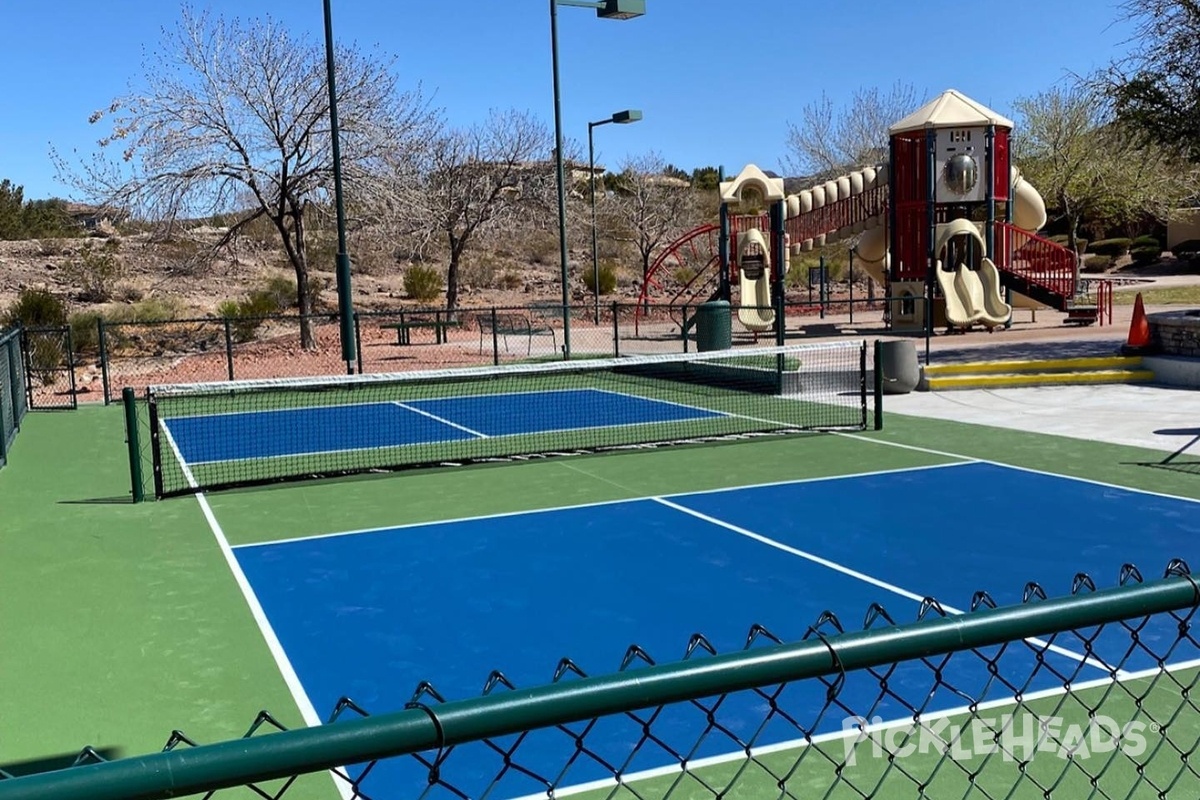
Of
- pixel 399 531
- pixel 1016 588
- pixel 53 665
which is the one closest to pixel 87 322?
pixel 399 531

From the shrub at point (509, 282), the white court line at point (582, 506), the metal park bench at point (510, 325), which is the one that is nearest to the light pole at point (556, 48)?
A: the metal park bench at point (510, 325)

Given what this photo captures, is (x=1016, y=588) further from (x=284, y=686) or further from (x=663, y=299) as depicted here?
(x=663, y=299)

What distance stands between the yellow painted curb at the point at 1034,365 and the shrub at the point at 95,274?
120 feet

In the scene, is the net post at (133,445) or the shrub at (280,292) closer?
the net post at (133,445)

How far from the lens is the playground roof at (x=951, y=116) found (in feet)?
92.7

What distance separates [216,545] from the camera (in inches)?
393

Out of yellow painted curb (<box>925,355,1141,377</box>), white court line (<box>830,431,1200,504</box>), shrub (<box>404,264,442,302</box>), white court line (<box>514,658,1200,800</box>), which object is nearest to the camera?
white court line (<box>514,658,1200,800</box>)

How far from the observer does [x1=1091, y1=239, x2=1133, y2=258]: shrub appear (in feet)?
214

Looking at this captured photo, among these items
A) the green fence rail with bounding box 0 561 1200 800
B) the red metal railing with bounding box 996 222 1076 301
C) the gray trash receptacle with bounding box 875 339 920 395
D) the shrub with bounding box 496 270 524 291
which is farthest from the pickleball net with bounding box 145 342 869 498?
the shrub with bounding box 496 270 524 291

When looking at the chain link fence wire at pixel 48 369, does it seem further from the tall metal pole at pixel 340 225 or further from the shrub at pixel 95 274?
the shrub at pixel 95 274

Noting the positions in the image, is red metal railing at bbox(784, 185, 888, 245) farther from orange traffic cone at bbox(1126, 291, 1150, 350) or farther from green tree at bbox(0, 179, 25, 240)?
green tree at bbox(0, 179, 25, 240)

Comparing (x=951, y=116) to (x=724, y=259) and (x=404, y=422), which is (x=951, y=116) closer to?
(x=724, y=259)

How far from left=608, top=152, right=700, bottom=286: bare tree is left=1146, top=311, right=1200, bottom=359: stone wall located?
3109 centimetres

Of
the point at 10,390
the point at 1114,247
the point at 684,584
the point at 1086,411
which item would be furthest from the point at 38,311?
the point at 1114,247
